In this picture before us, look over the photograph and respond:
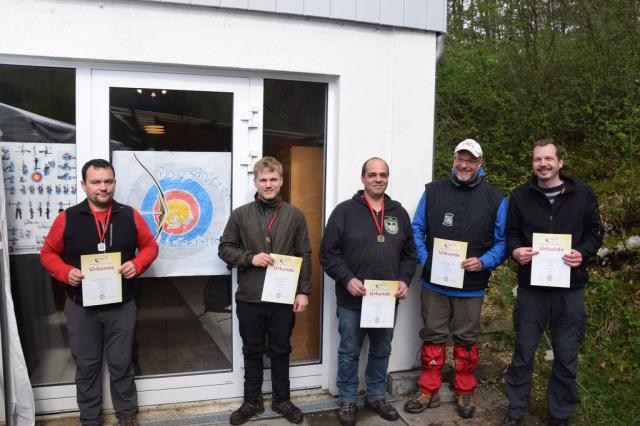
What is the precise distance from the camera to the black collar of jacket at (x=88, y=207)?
11.0ft

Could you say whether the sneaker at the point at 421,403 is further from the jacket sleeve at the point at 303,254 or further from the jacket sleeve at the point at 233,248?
the jacket sleeve at the point at 233,248

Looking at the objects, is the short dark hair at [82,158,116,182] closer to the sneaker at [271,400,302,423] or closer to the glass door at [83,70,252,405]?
the glass door at [83,70,252,405]

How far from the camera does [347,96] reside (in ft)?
13.2

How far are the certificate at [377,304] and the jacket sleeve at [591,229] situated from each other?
127 cm

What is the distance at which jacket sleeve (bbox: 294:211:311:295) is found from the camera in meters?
3.72

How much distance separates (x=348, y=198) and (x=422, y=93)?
1.05m

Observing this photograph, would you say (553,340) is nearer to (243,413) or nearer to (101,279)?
(243,413)

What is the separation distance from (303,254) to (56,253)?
5.33 ft

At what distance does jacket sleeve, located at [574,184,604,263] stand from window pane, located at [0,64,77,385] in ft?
11.5

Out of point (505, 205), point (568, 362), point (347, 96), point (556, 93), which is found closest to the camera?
point (568, 362)

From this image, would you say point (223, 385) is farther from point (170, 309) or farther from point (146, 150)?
point (146, 150)

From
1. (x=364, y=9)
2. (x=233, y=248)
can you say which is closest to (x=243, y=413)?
(x=233, y=248)

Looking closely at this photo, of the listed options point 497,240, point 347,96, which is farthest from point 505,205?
point 347,96

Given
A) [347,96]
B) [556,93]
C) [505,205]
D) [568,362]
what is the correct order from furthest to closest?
[556,93] → [347,96] → [505,205] → [568,362]
